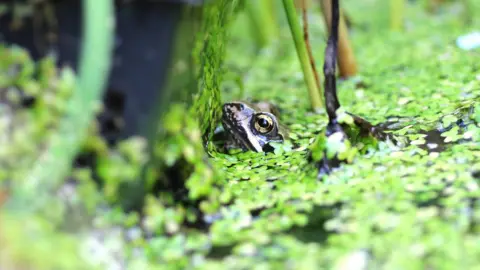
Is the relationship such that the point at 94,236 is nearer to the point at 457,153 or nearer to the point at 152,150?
the point at 152,150

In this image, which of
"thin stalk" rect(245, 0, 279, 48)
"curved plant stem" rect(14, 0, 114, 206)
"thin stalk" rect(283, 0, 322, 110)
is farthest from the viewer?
"thin stalk" rect(245, 0, 279, 48)

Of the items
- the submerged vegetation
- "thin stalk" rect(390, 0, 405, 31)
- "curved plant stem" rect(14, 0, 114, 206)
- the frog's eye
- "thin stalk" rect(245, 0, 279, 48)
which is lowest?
the submerged vegetation

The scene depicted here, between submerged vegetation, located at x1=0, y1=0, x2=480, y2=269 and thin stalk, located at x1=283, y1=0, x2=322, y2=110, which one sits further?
thin stalk, located at x1=283, y1=0, x2=322, y2=110

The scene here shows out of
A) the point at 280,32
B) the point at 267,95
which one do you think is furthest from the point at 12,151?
the point at 280,32

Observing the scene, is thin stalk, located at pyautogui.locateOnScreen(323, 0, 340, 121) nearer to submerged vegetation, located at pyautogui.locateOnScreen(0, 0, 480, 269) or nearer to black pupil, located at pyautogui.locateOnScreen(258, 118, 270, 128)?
submerged vegetation, located at pyautogui.locateOnScreen(0, 0, 480, 269)

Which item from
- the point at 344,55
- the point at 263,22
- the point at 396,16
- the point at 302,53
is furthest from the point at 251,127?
the point at 396,16

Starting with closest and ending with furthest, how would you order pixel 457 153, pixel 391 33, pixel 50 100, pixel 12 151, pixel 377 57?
pixel 12 151 < pixel 457 153 < pixel 50 100 < pixel 377 57 < pixel 391 33

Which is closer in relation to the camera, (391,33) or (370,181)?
(370,181)

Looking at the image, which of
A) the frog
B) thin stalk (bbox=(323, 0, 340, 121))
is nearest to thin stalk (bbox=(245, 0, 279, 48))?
the frog
